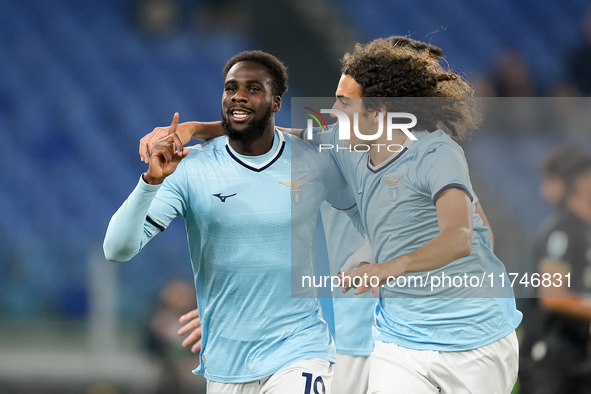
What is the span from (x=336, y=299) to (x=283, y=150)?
115 centimetres

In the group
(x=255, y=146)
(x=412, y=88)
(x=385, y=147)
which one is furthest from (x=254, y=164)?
(x=412, y=88)

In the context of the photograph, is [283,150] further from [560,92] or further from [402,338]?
[560,92]

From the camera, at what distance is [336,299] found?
4305 millimetres

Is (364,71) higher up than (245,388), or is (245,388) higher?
(364,71)

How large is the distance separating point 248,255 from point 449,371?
0.88 m

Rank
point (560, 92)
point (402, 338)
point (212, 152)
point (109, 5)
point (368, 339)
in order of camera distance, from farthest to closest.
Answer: point (109, 5) < point (560, 92) < point (368, 339) < point (212, 152) < point (402, 338)

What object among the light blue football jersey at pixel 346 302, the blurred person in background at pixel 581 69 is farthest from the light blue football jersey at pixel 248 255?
the blurred person in background at pixel 581 69

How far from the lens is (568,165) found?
489 centimetres

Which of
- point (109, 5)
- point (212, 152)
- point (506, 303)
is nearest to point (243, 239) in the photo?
point (212, 152)

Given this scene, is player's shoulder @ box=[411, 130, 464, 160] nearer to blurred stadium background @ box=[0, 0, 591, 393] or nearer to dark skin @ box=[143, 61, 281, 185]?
dark skin @ box=[143, 61, 281, 185]

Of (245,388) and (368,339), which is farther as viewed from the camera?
(368,339)

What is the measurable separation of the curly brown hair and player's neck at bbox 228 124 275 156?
43 centimetres

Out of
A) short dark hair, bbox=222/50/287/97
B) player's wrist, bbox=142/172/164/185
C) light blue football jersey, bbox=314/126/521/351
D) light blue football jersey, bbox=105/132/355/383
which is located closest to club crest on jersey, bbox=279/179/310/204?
light blue football jersey, bbox=105/132/355/383

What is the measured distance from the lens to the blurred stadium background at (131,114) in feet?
19.4
